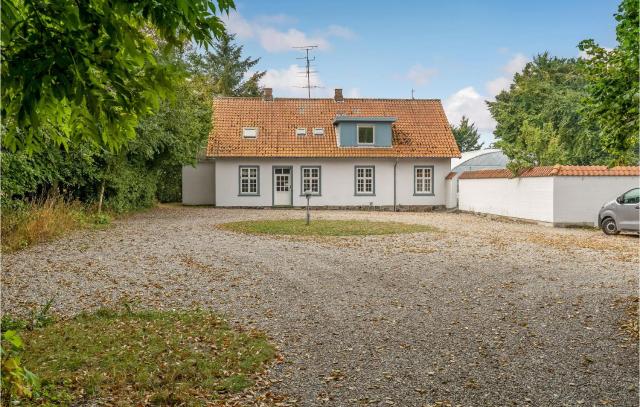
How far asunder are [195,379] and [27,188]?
1324 centimetres

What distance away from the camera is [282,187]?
2927cm

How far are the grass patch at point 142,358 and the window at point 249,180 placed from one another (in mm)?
22282

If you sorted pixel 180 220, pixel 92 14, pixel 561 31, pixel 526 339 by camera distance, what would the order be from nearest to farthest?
1. pixel 92 14
2. pixel 526 339
3. pixel 561 31
4. pixel 180 220

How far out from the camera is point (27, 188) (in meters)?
15.7

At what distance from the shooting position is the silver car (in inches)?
631

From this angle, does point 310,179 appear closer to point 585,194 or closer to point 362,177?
point 362,177

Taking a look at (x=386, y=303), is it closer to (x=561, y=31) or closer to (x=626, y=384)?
(x=626, y=384)

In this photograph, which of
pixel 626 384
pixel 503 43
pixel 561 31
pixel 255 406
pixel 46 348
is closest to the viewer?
pixel 255 406

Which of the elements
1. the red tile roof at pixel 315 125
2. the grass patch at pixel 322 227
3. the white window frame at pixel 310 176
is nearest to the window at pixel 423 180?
the red tile roof at pixel 315 125

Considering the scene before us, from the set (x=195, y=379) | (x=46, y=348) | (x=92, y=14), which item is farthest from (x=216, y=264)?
(x=92, y=14)

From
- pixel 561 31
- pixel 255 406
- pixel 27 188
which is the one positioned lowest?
pixel 255 406

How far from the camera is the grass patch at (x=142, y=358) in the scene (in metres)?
4.50

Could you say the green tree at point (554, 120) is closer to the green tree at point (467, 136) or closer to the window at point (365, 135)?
the window at point (365, 135)

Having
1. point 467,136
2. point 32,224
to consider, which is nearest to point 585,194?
point 32,224
